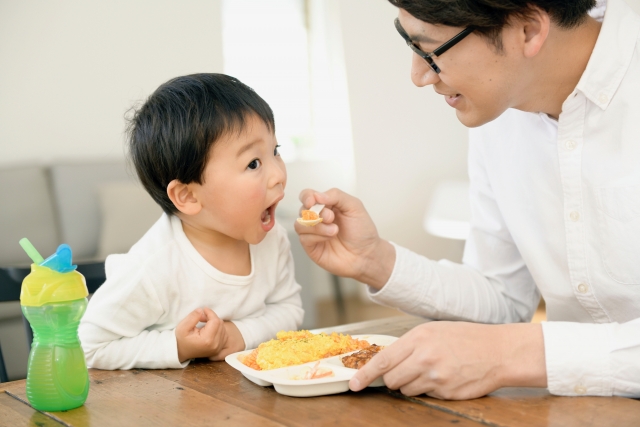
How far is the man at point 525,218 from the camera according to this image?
1.01m

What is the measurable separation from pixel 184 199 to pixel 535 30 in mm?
759

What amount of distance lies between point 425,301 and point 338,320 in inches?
116

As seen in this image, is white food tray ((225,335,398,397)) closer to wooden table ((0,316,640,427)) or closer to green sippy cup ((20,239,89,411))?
wooden table ((0,316,640,427))

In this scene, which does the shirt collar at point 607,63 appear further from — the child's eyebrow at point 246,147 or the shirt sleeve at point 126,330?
the shirt sleeve at point 126,330

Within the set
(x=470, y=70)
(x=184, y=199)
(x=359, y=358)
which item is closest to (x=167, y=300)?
(x=184, y=199)

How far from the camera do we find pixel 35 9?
3330 millimetres

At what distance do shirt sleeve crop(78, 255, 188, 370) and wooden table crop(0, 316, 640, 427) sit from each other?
0.36 feet

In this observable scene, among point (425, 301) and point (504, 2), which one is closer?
point (504, 2)

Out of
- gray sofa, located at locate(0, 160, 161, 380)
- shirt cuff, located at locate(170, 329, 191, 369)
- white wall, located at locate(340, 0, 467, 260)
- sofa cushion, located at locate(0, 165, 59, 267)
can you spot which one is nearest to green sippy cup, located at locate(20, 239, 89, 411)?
shirt cuff, located at locate(170, 329, 191, 369)

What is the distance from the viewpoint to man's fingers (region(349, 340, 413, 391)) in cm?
100

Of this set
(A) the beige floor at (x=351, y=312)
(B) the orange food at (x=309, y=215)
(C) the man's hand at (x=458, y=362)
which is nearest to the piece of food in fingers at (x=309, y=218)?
(B) the orange food at (x=309, y=215)

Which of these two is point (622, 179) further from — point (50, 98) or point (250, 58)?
point (250, 58)

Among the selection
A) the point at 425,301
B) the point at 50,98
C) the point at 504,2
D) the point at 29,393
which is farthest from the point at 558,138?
the point at 50,98

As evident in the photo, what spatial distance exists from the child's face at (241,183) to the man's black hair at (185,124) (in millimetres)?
19
